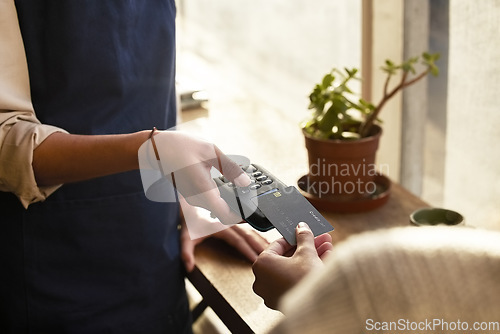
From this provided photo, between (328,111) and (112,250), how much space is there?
463 mm

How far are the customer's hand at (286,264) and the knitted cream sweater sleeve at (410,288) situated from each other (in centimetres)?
16

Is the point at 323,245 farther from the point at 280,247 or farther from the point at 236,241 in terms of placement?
the point at 236,241

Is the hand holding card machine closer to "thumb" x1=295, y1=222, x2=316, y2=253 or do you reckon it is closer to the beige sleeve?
"thumb" x1=295, y1=222, x2=316, y2=253

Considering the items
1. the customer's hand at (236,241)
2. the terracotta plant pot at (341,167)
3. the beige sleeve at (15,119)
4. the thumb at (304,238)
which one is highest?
the beige sleeve at (15,119)

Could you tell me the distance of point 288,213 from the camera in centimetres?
72

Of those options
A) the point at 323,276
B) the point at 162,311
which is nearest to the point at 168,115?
the point at 162,311

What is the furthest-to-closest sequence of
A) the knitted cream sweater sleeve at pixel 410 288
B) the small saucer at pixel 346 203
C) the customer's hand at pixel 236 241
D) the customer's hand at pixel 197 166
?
the small saucer at pixel 346 203, the customer's hand at pixel 236 241, the customer's hand at pixel 197 166, the knitted cream sweater sleeve at pixel 410 288

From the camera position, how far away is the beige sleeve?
79 cm

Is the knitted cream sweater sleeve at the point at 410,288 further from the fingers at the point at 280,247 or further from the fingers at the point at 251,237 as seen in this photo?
the fingers at the point at 251,237

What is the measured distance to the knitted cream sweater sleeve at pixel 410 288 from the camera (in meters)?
0.44

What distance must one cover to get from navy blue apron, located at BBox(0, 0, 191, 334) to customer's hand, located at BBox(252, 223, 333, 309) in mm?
346

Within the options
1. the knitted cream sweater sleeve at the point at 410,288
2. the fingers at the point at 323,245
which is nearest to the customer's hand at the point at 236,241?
the fingers at the point at 323,245

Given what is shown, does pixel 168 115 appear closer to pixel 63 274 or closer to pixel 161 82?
pixel 161 82

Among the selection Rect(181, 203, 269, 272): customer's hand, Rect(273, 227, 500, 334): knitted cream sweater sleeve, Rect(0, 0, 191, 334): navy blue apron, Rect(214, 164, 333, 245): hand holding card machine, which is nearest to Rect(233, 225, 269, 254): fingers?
Rect(181, 203, 269, 272): customer's hand
